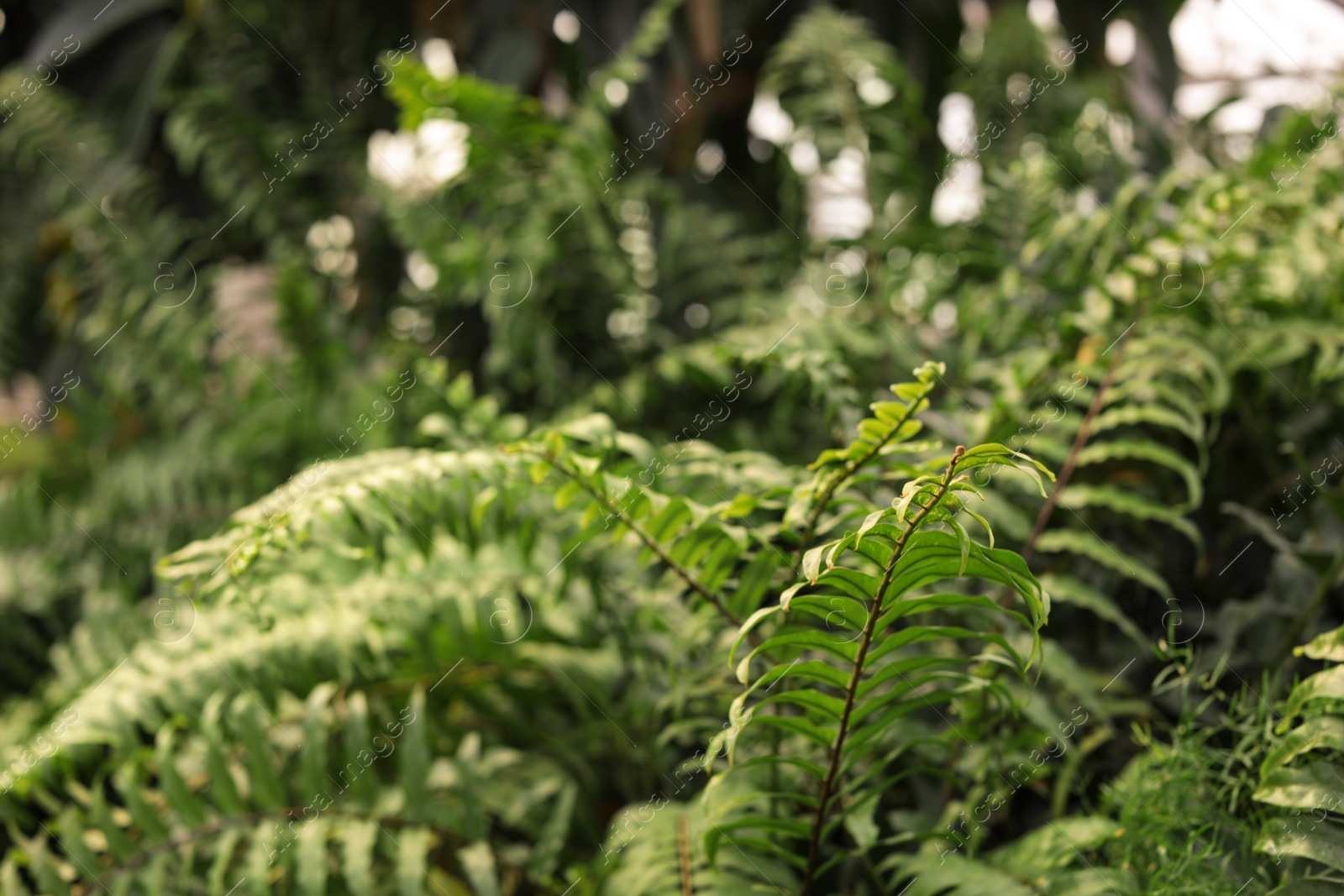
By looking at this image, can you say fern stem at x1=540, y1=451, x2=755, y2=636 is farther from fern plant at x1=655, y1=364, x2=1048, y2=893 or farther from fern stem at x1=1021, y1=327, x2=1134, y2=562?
fern stem at x1=1021, y1=327, x2=1134, y2=562

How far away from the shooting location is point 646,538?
73cm

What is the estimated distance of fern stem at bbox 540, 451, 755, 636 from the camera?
2.38 ft

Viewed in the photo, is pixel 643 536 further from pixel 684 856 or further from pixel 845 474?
pixel 684 856

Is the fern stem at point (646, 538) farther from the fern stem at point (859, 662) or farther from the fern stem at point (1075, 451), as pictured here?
the fern stem at point (1075, 451)

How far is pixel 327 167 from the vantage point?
6.60 ft

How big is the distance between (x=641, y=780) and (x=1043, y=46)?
1.51 meters

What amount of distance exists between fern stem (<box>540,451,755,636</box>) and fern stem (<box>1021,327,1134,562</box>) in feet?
1.10

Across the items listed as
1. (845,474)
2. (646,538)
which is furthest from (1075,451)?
(646,538)

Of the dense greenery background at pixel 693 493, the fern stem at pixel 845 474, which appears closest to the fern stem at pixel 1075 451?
the dense greenery background at pixel 693 493

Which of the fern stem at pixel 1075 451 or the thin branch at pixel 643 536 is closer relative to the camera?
the thin branch at pixel 643 536

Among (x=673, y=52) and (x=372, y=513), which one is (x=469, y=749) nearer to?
(x=372, y=513)

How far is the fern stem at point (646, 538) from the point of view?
727 mm

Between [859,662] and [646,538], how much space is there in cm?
21

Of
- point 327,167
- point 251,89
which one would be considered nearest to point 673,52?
point 327,167
